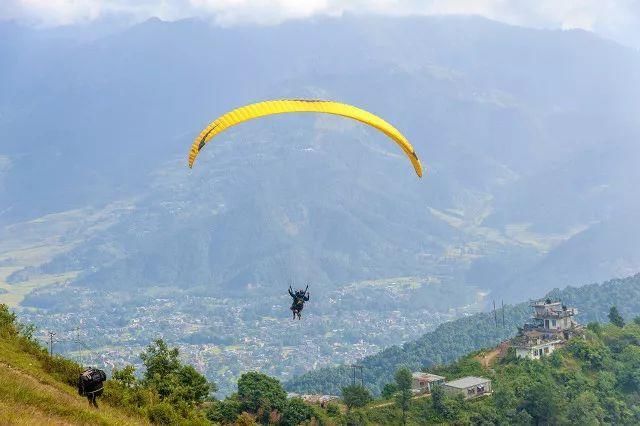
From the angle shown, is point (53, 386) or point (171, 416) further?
point (171, 416)

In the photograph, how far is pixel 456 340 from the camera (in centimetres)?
16500

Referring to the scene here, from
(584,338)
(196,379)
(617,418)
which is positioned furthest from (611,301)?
(196,379)

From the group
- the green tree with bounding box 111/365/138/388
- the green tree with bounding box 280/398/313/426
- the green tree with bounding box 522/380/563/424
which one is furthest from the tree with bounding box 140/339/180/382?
the green tree with bounding box 522/380/563/424

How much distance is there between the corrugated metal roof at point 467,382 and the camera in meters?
77.2


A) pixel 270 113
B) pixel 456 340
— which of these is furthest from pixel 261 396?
pixel 456 340

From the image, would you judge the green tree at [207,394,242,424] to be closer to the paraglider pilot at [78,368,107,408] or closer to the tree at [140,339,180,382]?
the tree at [140,339,180,382]

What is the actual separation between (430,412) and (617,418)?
19.7m

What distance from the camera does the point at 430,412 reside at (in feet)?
234

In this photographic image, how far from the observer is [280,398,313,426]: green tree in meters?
56.3

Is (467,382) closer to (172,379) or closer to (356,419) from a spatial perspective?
(356,419)

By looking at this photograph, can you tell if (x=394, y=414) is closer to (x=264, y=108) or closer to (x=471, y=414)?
(x=471, y=414)

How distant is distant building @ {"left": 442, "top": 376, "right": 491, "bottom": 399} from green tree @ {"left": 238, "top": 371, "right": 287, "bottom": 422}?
2446 cm

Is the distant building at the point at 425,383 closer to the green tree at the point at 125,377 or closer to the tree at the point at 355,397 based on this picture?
the tree at the point at 355,397

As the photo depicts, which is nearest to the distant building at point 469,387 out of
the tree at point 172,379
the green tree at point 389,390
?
the green tree at point 389,390
